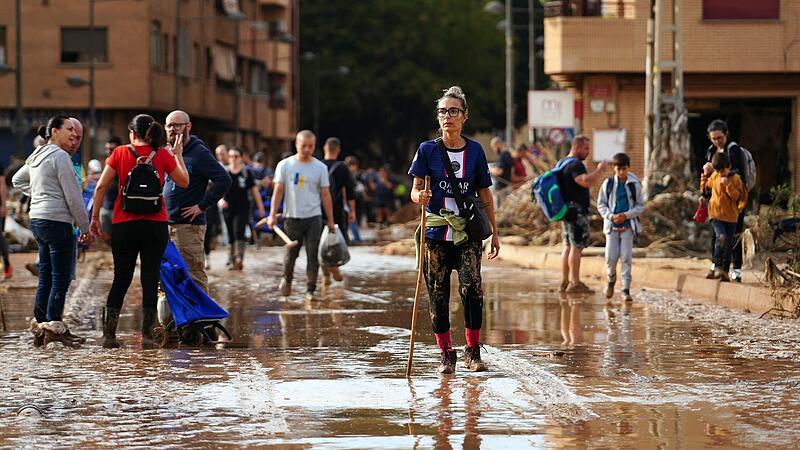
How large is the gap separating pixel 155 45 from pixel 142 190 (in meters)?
45.9

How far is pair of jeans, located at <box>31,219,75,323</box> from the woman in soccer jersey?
3.33 metres

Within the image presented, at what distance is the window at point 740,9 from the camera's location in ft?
117

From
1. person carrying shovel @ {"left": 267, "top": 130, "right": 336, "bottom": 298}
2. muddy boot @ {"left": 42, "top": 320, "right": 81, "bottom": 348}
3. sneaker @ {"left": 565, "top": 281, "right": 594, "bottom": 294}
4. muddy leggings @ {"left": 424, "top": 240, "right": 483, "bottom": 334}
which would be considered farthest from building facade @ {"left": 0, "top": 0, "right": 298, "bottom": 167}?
muddy leggings @ {"left": 424, "top": 240, "right": 483, "bottom": 334}

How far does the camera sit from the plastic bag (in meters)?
19.0

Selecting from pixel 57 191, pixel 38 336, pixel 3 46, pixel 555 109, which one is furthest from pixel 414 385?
pixel 3 46

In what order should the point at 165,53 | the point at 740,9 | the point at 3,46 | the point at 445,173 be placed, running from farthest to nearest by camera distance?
the point at 165,53 < the point at 3,46 < the point at 740,9 < the point at 445,173

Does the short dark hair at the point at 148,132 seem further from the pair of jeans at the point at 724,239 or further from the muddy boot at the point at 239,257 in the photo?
the muddy boot at the point at 239,257

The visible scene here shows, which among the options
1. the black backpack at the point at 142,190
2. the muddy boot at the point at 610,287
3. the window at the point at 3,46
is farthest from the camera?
the window at the point at 3,46

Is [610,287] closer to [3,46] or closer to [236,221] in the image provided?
[236,221]

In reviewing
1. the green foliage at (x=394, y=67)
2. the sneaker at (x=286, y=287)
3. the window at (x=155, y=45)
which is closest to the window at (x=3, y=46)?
the window at (x=155, y=45)

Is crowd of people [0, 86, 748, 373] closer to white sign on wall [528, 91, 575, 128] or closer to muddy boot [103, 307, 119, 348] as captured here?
muddy boot [103, 307, 119, 348]

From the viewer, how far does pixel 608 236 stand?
1748 centimetres

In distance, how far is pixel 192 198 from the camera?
13.5 metres

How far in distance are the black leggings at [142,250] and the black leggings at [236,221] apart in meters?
10.2
